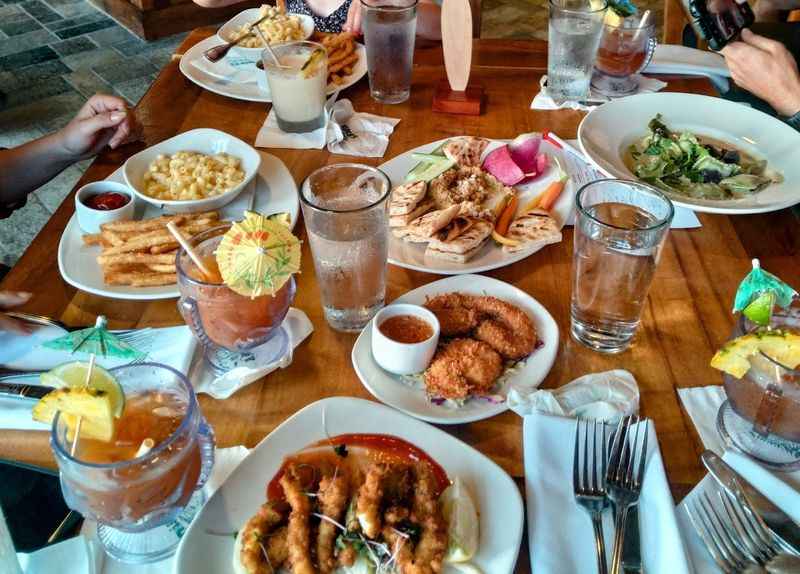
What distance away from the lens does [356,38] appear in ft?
7.16

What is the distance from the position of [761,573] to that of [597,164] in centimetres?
95

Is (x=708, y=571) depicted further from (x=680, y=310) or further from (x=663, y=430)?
(x=680, y=310)

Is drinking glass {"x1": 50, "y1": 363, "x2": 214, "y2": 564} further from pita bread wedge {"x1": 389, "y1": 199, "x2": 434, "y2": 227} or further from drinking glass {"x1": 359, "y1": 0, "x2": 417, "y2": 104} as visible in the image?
drinking glass {"x1": 359, "y1": 0, "x2": 417, "y2": 104}

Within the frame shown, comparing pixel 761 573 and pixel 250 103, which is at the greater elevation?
pixel 761 573

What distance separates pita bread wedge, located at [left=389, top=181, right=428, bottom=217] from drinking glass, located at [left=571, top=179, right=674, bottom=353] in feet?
1.26

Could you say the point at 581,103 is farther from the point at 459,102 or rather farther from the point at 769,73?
the point at 769,73

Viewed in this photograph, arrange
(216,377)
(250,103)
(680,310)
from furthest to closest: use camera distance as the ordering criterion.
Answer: (250,103), (680,310), (216,377)

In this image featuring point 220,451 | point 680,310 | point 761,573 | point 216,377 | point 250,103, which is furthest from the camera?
point 250,103

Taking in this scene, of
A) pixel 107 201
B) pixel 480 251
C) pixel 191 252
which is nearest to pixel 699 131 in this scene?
pixel 480 251

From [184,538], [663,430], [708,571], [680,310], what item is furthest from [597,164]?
[184,538]

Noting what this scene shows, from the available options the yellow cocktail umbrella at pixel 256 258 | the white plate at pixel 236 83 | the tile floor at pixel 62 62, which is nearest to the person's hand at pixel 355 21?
the white plate at pixel 236 83

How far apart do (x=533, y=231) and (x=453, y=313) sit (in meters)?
0.33

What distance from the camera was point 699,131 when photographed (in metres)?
1.76

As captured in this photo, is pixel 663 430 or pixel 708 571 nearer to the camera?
pixel 708 571
